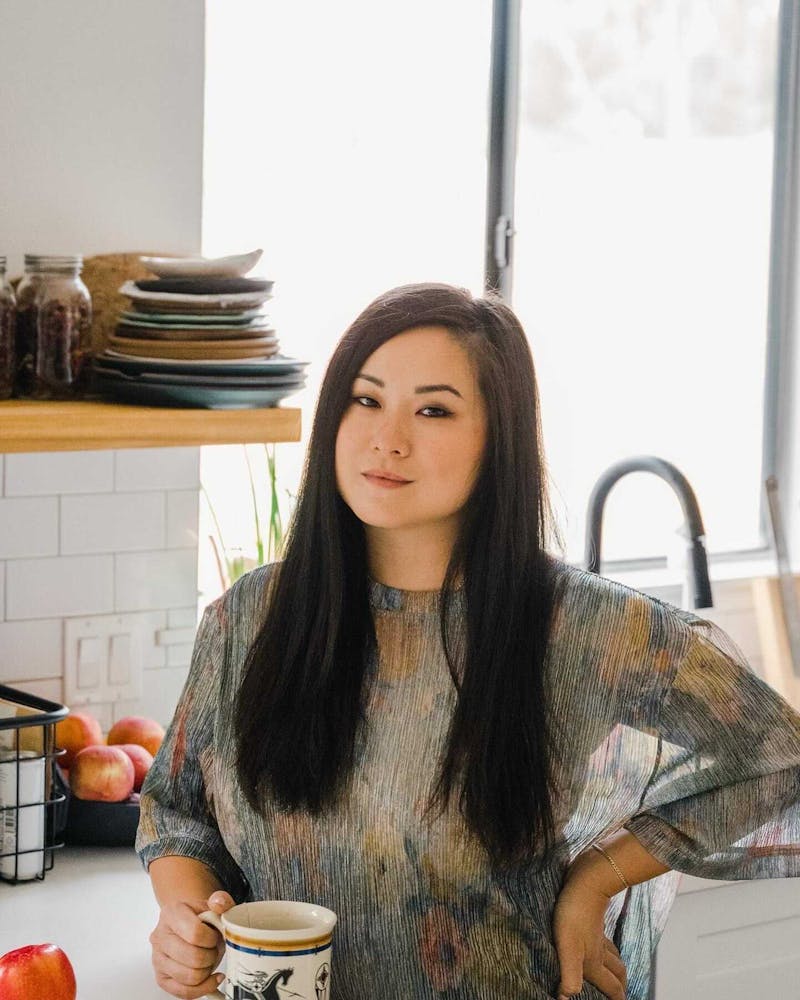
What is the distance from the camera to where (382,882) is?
4.45ft

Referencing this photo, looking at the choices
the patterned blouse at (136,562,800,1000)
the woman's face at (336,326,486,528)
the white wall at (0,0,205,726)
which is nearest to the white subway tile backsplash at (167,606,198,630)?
the white wall at (0,0,205,726)

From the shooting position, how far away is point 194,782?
4.87ft

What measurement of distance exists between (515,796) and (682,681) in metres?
0.20

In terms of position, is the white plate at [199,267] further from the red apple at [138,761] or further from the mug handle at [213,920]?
the mug handle at [213,920]

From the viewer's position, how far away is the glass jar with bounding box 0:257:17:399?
1.70 metres

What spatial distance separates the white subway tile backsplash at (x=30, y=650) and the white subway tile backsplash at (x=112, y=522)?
0.38 feet

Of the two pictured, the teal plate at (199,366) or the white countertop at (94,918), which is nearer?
the white countertop at (94,918)

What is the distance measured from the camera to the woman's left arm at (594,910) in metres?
1.36

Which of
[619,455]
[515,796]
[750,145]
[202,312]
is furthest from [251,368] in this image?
[750,145]

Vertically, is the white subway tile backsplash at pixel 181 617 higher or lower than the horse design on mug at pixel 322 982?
higher

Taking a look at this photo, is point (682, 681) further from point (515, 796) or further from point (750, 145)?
point (750, 145)

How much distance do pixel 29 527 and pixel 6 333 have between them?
15.2 inches

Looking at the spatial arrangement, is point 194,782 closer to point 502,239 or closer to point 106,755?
point 106,755

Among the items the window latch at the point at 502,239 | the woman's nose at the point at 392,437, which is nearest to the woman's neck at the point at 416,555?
the woman's nose at the point at 392,437
